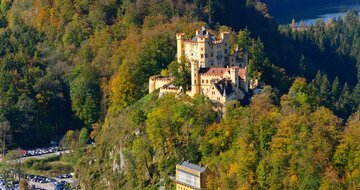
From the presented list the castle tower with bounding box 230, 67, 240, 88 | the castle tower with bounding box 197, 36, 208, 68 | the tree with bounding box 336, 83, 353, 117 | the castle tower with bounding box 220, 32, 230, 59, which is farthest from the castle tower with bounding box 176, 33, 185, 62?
the tree with bounding box 336, 83, 353, 117

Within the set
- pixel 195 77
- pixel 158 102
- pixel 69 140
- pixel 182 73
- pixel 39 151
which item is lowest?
pixel 39 151

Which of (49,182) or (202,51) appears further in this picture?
(49,182)

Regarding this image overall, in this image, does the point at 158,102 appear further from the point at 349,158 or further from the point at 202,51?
the point at 349,158

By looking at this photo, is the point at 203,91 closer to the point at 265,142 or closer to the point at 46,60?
the point at 265,142

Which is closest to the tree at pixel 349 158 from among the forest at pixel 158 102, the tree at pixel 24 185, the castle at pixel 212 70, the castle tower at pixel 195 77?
the forest at pixel 158 102

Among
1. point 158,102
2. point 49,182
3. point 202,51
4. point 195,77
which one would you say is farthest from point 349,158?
point 49,182

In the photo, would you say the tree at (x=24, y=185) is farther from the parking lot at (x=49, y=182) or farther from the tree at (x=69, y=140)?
the tree at (x=69, y=140)

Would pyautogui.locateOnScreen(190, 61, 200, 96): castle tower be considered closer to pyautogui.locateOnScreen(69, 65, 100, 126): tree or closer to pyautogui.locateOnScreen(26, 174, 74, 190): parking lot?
pyautogui.locateOnScreen(26, 174, 74, 190): parking lot
